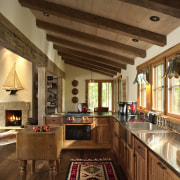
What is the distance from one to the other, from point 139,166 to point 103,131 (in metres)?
2.56

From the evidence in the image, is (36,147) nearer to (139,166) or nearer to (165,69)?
(139,166)

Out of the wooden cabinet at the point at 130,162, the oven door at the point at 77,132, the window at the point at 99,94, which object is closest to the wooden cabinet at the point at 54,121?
the oven door at the point at 77,132

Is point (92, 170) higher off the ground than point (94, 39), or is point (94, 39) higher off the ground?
point (94, 39)

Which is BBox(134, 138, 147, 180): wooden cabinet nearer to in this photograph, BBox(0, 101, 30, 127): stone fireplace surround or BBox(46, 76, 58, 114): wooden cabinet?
BBox(0, 101, 30, 127): stone fireplace surround

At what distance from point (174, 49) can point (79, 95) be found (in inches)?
290

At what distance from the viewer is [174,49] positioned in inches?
113

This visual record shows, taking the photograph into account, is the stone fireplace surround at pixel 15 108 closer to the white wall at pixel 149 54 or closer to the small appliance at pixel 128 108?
the white wall at pixel 149 54

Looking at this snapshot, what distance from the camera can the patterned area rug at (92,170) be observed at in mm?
3393

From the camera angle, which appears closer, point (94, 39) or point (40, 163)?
point (40, 163)

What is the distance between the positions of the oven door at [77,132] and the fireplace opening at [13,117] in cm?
416

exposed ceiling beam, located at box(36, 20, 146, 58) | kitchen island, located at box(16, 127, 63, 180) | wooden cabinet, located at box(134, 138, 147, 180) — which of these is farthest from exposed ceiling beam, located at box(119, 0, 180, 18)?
kitchen island, located at box(16, 127, 63, 180)

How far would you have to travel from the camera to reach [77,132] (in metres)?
4.96

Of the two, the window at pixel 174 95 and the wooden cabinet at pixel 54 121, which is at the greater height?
the window at pixel 174 95

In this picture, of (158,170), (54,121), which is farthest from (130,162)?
(54,121)
